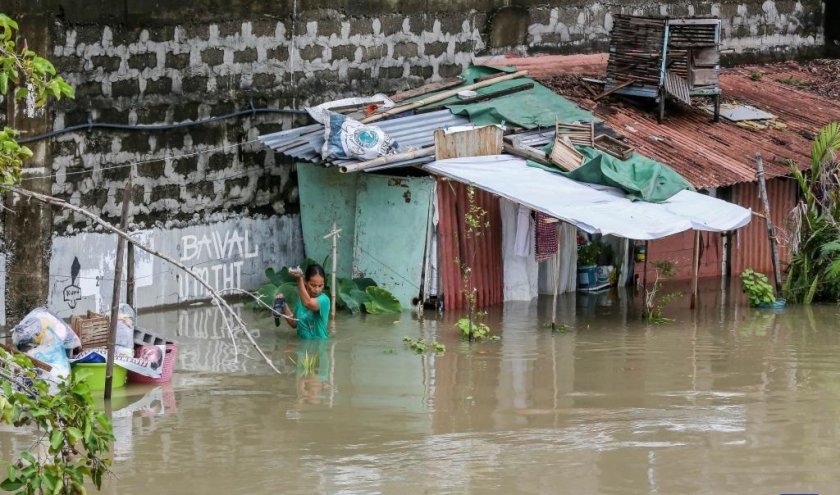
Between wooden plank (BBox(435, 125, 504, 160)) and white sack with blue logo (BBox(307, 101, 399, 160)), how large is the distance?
0.48m

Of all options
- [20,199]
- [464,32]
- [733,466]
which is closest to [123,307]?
[20,199]

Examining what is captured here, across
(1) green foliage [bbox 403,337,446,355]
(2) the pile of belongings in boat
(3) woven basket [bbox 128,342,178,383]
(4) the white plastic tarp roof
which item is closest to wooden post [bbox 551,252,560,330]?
(4) the white plastic tarp roof

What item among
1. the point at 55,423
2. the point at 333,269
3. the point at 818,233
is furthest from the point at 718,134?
the point at 55,423

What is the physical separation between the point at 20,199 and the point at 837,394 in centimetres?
757

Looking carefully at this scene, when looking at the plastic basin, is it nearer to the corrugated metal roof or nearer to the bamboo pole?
the corrugated metal roof

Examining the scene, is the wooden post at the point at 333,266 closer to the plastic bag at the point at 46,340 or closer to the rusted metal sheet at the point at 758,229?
the plastic bag at the point at 46,340

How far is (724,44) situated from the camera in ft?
69.5

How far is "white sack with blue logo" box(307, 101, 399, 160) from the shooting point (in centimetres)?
1455

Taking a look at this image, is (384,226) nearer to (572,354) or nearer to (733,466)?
(572,354)

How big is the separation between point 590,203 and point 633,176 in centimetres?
92

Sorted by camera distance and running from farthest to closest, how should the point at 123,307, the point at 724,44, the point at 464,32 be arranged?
the point at 724,44 → the point at 464,32 → the point at 123,307

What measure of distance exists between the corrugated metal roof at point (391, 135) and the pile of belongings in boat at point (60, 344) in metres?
3.86

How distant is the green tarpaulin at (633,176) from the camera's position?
14633 millimetres

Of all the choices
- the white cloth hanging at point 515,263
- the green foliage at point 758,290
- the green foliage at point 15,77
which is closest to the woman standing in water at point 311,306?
the white cloth hanging at point 515,263
